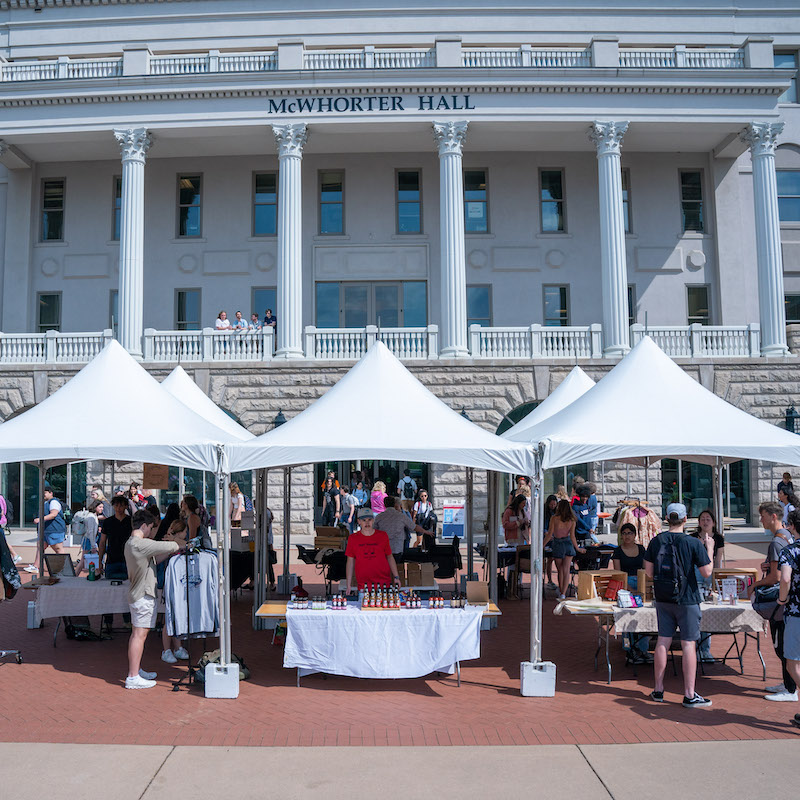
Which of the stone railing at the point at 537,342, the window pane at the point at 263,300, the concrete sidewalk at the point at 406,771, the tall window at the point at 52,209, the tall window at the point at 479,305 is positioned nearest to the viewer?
the concrete sidewalk at the point at 406,771

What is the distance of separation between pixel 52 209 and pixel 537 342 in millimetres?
17604

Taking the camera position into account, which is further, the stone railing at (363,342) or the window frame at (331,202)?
the window frame at (331,202)

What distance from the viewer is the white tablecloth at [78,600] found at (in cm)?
1031

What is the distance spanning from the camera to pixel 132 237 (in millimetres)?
24906

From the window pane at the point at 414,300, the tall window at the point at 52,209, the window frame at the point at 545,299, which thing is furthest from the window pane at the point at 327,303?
the tall window at the point at 52,209

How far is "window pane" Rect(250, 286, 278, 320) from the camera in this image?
27781 mm

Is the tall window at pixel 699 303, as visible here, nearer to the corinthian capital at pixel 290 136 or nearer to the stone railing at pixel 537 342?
the stone railing at pixel 537 342

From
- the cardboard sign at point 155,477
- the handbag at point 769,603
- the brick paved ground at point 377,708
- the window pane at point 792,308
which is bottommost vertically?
the brick paved ground at point 377,708

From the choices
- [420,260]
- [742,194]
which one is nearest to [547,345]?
[420,260]

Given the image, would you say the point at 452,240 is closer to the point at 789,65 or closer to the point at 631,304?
the point at 631,304

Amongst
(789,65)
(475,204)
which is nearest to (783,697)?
(475,204)

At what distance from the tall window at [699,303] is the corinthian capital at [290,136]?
13.9 metres

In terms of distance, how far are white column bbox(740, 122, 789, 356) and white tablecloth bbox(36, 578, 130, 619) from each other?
20566 mm

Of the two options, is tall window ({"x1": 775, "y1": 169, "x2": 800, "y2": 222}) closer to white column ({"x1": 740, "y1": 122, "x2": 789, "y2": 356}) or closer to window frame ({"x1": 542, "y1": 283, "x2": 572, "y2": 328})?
white column ({"x1": 740, "y1": 122, "x2": 789, "y2": 356})
